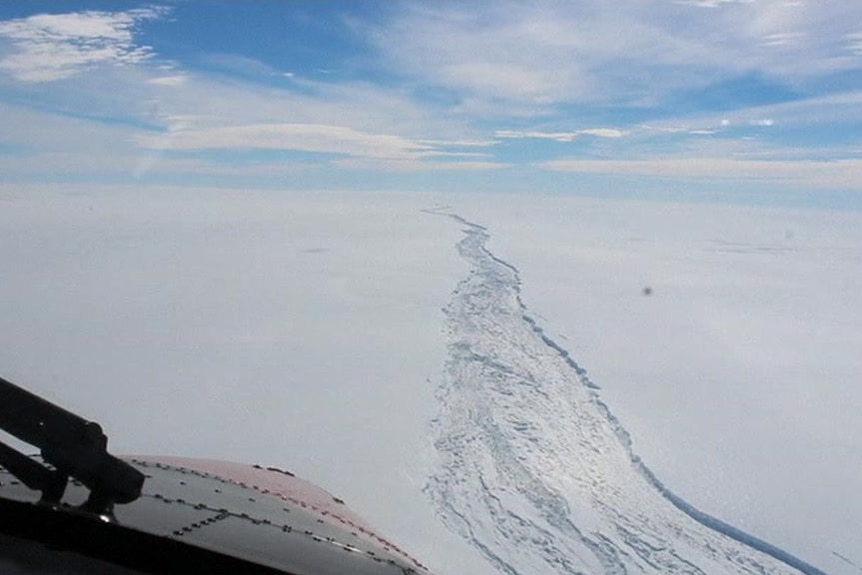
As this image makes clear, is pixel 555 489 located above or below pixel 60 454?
below

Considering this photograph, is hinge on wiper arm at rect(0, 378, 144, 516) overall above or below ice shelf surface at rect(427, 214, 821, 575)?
above

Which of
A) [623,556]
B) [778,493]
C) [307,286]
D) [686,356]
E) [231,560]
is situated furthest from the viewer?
[307,286]

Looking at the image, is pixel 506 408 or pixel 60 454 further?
pixel 506 408

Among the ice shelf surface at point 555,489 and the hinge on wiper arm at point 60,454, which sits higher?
the hinge on wiper arm at point 60,454

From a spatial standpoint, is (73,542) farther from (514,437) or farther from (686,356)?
(686,356)

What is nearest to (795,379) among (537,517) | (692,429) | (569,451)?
(692,429)

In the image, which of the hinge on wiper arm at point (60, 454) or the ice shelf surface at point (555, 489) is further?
the ice shelf surface at point (555, 489)

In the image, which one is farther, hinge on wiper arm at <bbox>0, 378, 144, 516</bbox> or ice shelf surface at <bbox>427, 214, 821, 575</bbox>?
ice shelf surface at <bbox>427, 214, 821, 575</bbox>

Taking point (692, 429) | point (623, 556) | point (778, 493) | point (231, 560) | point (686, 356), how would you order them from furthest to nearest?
point (686, 356), point (692, 429), point (778, 493), point (623, 556), point (231, 560)
